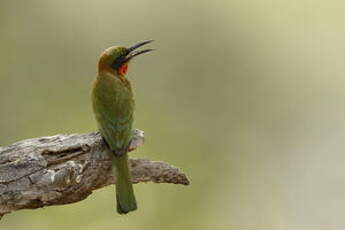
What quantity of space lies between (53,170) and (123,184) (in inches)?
9.9

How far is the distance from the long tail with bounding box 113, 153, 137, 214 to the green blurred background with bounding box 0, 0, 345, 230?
2.17 m

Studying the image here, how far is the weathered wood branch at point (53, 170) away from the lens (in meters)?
2.77

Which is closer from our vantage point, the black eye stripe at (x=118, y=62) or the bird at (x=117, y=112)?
the bird at (x=117, y=112)

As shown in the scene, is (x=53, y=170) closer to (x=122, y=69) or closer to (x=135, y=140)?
(x=135, y=140)

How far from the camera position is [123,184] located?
9.65 feet

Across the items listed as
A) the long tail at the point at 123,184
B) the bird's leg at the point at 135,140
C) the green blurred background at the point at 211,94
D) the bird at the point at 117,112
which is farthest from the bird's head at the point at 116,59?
the green blurred background at the point at 211,94

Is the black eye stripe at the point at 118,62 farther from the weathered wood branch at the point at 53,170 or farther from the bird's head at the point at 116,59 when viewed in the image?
the weathered wood branch at the point at 53,170

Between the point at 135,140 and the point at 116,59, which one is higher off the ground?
the point at 116,59

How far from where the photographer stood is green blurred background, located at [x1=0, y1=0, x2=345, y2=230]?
5.27 meters

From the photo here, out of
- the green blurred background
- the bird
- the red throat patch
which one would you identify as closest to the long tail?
the bird

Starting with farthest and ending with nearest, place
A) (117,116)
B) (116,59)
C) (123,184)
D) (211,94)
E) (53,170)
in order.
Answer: (211,94)
(116,59)
(117,116)
(123,184)
(53,170)

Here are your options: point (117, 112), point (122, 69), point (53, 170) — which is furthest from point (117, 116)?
point (53, 170)

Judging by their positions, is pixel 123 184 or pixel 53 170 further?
pixel 123 184

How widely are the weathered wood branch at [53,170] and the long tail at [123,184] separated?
1.7 inches
